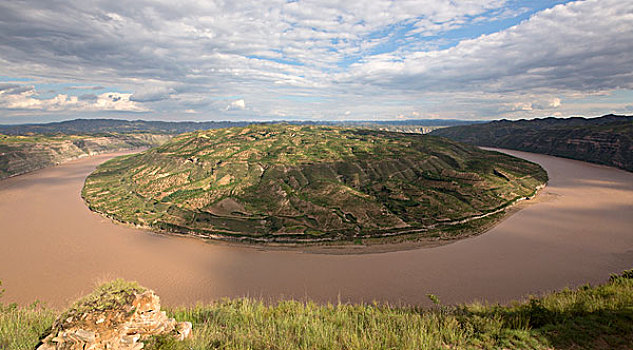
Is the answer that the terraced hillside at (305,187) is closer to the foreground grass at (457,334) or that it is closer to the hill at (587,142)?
the foreground grass at (457,334)

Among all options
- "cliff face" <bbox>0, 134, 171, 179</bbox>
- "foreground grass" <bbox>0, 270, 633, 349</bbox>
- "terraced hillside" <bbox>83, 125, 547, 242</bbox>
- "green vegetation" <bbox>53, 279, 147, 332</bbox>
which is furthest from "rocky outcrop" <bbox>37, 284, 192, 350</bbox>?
"cliff face" <bbox>0, 134, 171, 179</bbox>

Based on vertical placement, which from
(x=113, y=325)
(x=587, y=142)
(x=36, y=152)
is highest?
(x=587, y=142)

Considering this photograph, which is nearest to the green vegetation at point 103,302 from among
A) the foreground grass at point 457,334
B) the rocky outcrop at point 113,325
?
the rocky outcrop at point 113,325

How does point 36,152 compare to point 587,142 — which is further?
point 36,152

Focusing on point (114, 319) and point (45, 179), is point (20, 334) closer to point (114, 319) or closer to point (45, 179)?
point (114, 319)

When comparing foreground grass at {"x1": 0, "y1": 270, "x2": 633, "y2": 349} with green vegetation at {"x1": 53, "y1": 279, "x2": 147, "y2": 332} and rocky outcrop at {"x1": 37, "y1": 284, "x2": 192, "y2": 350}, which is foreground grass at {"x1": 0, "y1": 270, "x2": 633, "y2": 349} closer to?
rocky outcrop at {"x1": 37, "y1": 284, "x2": 192, "y2": 350}

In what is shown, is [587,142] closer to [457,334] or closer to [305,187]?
[305,187]

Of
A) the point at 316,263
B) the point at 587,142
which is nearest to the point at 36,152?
the point at 316,263
